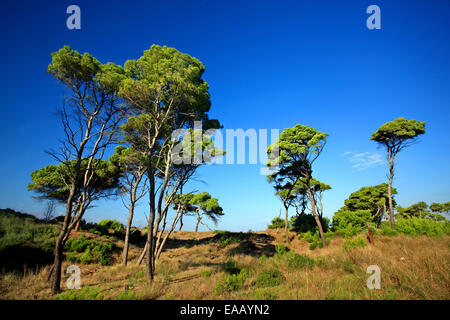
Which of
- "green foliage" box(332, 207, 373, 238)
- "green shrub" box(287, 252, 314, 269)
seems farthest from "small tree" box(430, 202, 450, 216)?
"green shrub" box(287, 252, 314, 269)

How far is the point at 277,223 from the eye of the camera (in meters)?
25.1

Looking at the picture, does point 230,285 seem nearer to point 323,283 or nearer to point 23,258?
point 323,283

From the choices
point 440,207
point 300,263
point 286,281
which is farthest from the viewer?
point 440,207

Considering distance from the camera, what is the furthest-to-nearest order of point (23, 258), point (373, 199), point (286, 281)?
point (373, 199) < point (23, 258) < point (286, 281)

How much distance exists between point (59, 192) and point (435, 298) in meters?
23.9

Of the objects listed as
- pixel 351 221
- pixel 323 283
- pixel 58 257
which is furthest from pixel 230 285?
pixel 351 221

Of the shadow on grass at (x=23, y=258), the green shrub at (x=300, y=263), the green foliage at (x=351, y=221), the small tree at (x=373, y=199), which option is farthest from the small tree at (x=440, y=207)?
the shadow on grass at (x=23, y=258)

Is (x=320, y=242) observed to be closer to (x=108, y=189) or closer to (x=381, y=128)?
(x=381, y=128)

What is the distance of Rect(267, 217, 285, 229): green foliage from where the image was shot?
80.6 ft

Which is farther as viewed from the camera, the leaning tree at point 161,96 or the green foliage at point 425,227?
the green foliage at point 425,227

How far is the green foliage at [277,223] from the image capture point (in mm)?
24577

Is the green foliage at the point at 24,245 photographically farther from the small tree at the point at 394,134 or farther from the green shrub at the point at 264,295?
the small tree at the point at 394,134

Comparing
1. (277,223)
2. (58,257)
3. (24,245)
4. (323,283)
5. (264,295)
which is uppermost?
(58,257)
